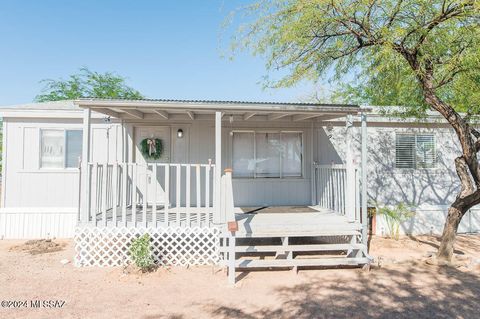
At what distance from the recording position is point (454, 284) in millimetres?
4367

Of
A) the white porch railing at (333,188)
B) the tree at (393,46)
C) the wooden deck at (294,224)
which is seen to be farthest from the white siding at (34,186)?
the white porch railing at (333,188)

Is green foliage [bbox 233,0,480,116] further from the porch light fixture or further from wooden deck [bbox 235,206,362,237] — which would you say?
wooden deck [bbox 235,206,362,237]

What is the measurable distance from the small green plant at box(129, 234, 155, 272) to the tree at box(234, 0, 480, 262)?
3843mm

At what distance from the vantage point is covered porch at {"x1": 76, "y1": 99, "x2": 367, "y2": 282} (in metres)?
5.01

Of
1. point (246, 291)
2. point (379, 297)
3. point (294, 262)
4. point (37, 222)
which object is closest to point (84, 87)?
point (37, 222)

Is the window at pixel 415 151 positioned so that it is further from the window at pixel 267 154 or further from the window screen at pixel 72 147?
the window screen at pixel 72 147

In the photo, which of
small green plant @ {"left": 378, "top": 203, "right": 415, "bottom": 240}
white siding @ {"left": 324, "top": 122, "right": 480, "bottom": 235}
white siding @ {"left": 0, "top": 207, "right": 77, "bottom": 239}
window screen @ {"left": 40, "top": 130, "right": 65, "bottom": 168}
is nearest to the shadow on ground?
small green plant @ {"left": 378, "top": 203, "right": 415, "bottom": 240}

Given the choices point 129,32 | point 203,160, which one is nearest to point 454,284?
point 203,160

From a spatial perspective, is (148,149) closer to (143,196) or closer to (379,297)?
(143,196)

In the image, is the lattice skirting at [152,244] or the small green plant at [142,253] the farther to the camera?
the lattice skirting at [152,244]

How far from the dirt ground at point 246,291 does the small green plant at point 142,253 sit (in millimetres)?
173

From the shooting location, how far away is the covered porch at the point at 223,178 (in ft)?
16.4

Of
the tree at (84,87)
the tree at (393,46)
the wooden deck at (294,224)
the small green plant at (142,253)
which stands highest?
the tree at (84,87)

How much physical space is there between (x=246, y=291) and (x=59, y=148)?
228 inches
